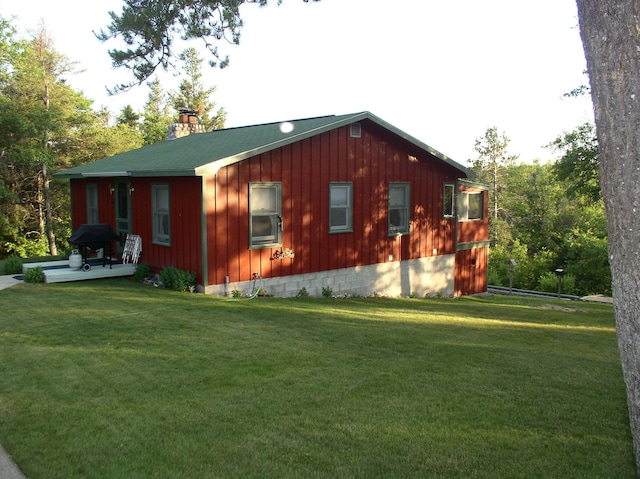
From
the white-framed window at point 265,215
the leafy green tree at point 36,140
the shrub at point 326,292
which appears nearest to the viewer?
the white-framed window at point 265,215

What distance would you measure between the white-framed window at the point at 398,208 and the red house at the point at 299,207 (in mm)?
33

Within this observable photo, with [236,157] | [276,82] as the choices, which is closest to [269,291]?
[236,157]

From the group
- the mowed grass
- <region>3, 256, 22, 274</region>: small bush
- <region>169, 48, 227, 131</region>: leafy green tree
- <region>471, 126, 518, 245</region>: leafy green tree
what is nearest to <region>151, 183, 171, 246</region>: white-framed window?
the mowed grass

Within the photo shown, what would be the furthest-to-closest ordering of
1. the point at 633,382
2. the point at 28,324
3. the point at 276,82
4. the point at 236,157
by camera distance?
the point at 276,82, the point at 236,157, the point at 28,324, the point at 633,382

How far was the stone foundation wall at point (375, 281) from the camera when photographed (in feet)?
40.6

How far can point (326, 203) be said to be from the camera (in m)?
13.2

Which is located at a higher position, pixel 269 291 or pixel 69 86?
pixel 69 86

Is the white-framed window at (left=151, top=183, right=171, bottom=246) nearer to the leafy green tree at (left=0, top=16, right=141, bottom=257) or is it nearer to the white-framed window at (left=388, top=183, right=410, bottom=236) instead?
the white-framed window at (left=388, top=183, right=410, bottom=236)

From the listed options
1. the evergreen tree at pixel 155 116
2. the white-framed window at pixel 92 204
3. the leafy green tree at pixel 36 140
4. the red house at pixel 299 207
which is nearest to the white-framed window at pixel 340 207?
the red house at pixel 299 207

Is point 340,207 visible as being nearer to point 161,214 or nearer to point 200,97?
point 161,214

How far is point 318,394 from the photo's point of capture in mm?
5590

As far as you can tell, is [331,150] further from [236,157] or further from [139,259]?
[139,259]

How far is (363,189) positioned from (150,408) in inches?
376

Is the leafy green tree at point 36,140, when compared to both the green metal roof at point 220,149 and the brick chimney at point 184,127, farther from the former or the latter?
the green metal roof at point 220,149
